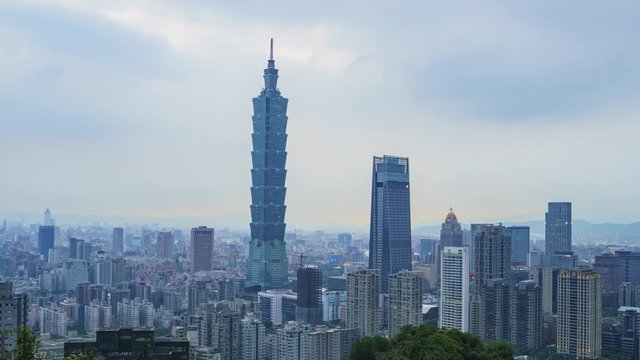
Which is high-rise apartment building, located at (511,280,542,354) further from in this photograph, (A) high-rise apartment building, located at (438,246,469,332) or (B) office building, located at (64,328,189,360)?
(B) office building, located at (64,328,189,360)

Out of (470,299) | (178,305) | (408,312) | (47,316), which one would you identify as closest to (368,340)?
(408,312)

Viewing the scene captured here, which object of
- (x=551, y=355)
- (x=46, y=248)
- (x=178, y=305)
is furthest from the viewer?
(x=46, y=248)

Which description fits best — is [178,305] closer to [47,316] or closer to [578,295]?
[47,316]

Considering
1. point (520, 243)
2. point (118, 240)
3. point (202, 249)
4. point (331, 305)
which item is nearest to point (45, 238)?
point (118, 240)

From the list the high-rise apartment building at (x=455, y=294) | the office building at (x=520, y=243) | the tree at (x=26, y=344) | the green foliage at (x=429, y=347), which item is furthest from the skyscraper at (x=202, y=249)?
the tree at (x=26, y=344)

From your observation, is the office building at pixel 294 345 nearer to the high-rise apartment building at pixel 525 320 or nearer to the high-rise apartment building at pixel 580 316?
the high-rise apartment building at pixel 525 320

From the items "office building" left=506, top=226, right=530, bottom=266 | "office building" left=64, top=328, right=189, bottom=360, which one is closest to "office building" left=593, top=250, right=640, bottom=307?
"office building" left=506, top=226, right=530, bottom=266
